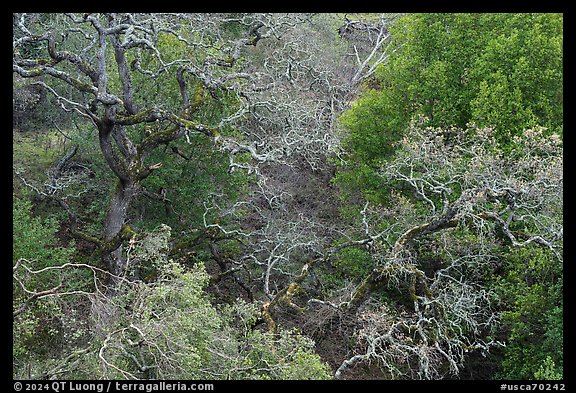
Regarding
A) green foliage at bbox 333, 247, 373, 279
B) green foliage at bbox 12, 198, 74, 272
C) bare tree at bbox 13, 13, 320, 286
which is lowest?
green foliage at bbox 333, 247, 373, 279

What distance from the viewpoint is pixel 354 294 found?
13.3 metres

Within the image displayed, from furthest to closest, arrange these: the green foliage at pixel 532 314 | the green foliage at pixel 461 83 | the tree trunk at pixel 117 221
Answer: the green foliage at pixel 461 83, the tree trunk at pixel 117 221, the green foliage at pixel 532 314

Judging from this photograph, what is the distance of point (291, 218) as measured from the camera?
63.6ft

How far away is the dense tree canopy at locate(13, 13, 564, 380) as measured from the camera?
1070 centimetres

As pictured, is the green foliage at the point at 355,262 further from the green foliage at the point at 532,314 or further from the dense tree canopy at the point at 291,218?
the green foliage at the point at 532,314

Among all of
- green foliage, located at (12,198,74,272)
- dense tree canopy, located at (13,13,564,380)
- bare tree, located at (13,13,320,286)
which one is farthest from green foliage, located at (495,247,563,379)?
green foliage, located at (12,198,74,272)

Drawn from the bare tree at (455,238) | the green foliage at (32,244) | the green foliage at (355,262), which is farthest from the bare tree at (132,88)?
the green foliage at (355,262)

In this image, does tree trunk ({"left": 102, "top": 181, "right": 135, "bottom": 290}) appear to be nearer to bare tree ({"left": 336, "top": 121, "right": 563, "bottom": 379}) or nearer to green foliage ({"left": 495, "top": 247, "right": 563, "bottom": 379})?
bare tree ({"left": 336, "top": 121, "right": 563, "bottom": 379})

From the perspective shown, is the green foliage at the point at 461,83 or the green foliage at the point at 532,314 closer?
the green foliage at the point at 532,314

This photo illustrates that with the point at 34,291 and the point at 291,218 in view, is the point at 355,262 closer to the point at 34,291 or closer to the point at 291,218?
the point at 291,218

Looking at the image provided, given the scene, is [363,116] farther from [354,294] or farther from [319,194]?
[354,294]

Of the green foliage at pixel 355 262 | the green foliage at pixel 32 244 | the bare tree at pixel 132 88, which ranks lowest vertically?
the green foliage at pixel 355 262

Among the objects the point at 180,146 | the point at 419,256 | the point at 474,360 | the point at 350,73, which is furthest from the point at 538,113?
the point at 350,73

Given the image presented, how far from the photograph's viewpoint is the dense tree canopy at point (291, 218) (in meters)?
10.7
